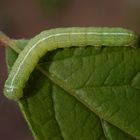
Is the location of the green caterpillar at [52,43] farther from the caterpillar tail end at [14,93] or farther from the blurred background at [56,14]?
the blurred background at [56,14]

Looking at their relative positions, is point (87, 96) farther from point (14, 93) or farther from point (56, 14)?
point (56, 14)

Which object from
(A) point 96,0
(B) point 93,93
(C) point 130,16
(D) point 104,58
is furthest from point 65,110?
(A) point 96,0

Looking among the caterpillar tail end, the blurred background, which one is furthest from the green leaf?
the blurred background

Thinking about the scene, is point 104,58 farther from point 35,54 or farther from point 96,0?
point 96,0

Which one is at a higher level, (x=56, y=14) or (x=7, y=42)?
(x=7, y=42)

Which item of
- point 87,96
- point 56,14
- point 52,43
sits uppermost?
point 52,43

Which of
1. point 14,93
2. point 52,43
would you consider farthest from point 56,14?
point 14,93

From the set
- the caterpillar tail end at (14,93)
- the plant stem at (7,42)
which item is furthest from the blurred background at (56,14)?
the plant stem at (7,42)

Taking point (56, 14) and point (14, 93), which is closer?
point (14, 93)
